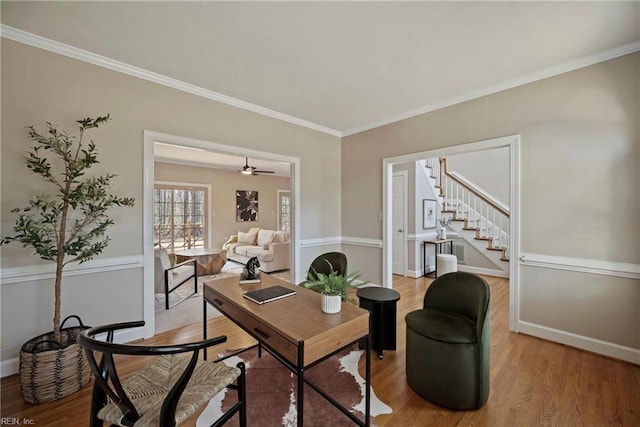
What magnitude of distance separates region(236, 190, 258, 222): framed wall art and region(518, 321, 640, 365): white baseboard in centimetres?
720

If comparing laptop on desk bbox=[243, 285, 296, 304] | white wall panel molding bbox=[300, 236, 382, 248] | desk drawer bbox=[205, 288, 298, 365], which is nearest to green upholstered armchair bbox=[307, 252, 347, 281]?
laptop on desk bbox=[243, 285, 296, 304]

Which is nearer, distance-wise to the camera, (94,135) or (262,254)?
(94,135)

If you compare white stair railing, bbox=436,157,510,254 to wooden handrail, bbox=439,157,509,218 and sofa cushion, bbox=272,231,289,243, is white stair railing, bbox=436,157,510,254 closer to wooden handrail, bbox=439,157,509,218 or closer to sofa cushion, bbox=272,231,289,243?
wooden handrail, bbox=439,157,509,218

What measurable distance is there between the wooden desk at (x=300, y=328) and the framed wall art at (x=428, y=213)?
14.2 ft

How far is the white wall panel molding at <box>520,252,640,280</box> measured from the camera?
2.32 metres

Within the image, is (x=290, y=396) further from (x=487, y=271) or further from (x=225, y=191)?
(x=225, y=191)

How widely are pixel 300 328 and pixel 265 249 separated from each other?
4.94 meters

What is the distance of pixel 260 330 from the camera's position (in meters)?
1.50

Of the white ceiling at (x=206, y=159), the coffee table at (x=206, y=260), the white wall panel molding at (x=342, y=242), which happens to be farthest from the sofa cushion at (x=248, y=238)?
the white wall panel molding at (x=342, y=242)

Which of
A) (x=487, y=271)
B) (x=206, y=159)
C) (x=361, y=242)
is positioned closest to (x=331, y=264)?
(x=361, y=242)

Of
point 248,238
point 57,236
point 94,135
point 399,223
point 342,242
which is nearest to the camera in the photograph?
point 57,236

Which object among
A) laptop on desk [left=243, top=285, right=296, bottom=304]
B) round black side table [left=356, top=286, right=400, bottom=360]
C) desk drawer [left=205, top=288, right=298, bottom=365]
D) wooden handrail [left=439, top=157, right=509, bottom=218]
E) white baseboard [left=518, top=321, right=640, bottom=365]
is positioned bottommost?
white baseboard [left=518, top=321, right=640, bottom=365]

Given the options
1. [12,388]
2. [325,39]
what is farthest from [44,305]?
[325,39]

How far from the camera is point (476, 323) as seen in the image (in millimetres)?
1829
